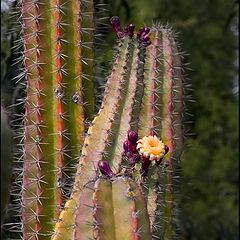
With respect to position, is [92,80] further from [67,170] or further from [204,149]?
[204,149]

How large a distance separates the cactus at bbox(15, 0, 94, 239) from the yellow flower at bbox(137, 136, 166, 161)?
0.38 meters

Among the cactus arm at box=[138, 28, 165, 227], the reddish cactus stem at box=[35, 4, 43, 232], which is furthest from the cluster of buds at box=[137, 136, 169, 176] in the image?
the reddish cactus stem at box=[35, 4, 43, 232]

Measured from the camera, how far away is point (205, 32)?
29.8 feet

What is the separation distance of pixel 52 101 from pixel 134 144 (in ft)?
1.54

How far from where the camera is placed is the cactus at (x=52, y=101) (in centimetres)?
235

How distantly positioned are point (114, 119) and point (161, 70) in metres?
0.40

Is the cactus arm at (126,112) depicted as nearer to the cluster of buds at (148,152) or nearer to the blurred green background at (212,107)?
the cluster of buds at (148,152)

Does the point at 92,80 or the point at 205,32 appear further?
the point at 205,32

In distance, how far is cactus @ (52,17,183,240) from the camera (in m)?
1.84

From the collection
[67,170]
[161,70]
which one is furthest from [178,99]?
[67,170]

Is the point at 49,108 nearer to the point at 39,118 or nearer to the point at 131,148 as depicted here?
the point at 39,118

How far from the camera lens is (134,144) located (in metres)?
2.01

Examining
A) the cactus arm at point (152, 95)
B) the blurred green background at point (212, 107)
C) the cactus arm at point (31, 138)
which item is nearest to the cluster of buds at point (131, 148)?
the cactus arm at point (152, 95)

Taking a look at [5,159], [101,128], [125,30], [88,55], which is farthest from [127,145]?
[88,55]
